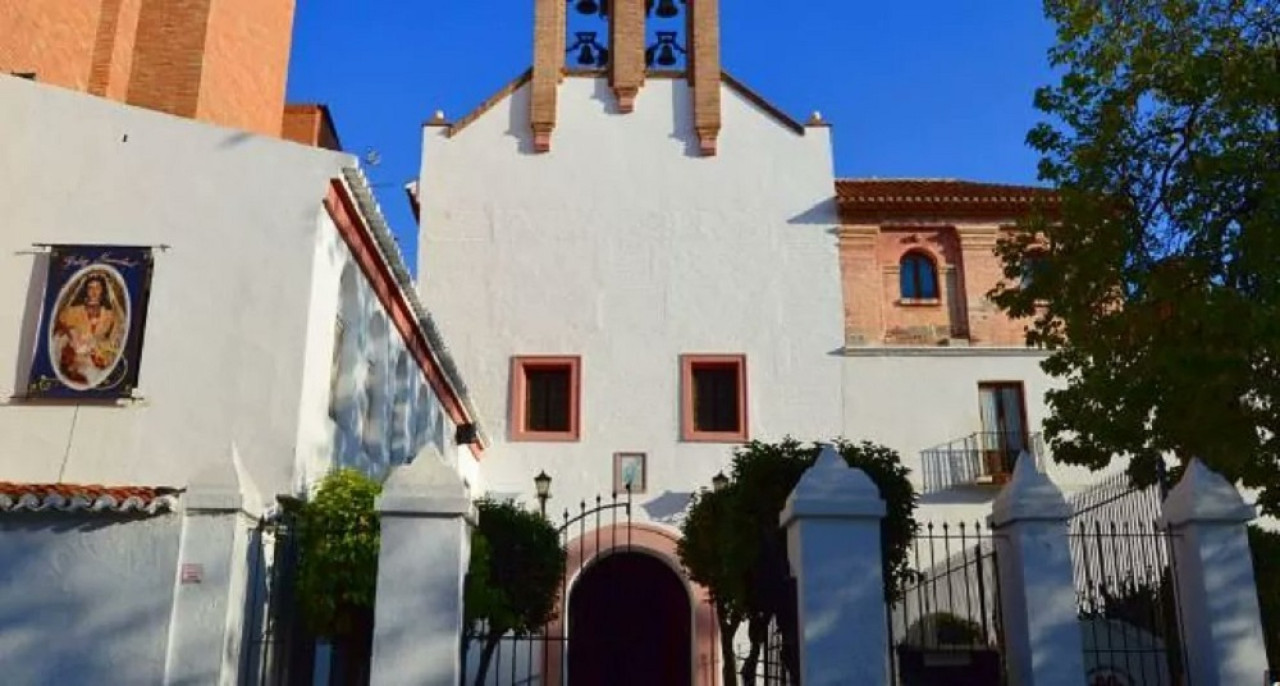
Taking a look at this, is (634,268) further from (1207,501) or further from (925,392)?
(1207,501)

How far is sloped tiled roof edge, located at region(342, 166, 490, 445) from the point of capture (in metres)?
11.1

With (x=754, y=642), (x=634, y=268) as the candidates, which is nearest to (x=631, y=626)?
(x=634, y=268)

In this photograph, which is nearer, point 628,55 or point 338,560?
point 338,560

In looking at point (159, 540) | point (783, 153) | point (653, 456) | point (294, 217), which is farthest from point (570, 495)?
point (159, 540)

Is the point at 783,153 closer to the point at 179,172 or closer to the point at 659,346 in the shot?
the point at 659,346

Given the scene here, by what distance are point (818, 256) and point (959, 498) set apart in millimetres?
4843

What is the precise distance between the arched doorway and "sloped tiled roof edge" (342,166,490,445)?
10.2 feet

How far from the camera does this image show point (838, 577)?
7.16 meters

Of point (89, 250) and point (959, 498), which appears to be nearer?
point (89, 250)

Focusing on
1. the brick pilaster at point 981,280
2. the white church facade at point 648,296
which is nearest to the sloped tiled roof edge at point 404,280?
the white church facade at point 648,296

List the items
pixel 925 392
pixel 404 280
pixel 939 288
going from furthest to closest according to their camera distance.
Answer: pixel 939 288 → pixel 925 392 → pixel 404 280

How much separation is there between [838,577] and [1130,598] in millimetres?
4926

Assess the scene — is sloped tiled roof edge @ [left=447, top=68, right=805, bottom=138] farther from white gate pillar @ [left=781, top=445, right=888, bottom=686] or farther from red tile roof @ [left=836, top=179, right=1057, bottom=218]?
white gate pillar @ [left=781, top=445, right=888, bottom=686]

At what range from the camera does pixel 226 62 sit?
16.7 metres
